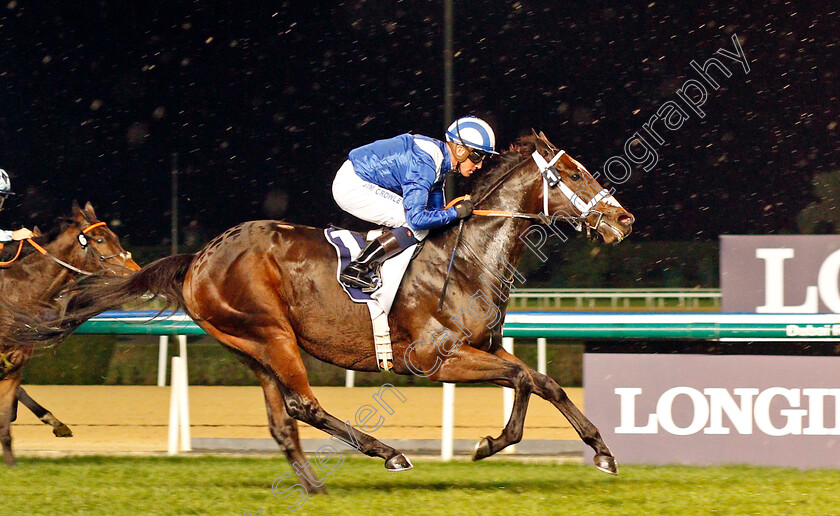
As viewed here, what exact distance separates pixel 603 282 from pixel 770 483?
19.1m

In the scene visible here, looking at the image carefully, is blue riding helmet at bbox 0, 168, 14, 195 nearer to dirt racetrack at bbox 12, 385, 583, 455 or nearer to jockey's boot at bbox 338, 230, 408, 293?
dirt racetrack at bbox 12, 385, 583, 455

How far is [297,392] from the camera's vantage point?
4.27 meters

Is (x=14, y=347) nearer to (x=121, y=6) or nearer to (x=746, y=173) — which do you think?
(x=121, y=6)

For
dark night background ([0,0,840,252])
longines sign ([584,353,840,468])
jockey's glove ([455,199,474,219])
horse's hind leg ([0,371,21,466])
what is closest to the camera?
jockey's glove ([455,199,474,219])

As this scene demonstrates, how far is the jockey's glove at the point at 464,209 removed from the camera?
4309 mm

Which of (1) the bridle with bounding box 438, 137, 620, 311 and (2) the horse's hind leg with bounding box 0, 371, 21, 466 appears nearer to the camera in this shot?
(1) the bridle with bounding box 438, 137, 620, 311

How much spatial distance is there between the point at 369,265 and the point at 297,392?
66cm

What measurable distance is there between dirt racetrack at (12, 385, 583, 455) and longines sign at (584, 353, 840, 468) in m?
1.27

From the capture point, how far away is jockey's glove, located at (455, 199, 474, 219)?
431cm

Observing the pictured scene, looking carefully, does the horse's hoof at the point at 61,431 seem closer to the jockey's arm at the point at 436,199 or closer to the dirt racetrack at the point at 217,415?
the dirt racetrack at the point at 217,415

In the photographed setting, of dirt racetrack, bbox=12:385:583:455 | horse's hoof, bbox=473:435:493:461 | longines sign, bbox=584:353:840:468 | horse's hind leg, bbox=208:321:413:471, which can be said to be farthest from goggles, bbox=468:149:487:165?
dirt racetrack, bbox=12:385:583:455

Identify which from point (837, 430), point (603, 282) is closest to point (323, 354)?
point (837, 430)

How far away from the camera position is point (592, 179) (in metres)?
4.40

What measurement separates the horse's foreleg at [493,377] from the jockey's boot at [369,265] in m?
0.50
